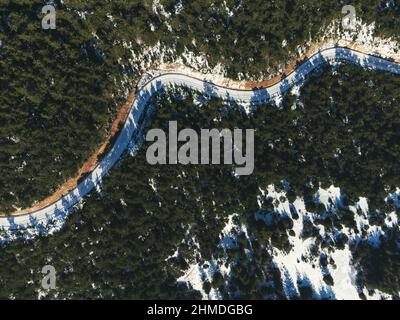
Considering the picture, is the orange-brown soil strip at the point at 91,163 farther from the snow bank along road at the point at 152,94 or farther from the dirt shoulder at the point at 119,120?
the snow bank along road at the point at 152,94

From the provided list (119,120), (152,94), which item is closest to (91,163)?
(119,120)

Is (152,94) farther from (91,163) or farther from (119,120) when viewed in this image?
(91,163)

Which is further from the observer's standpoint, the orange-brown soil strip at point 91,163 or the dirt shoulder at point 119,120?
the dirt shoulder at point 119,120

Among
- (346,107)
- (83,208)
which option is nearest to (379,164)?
(346,107)

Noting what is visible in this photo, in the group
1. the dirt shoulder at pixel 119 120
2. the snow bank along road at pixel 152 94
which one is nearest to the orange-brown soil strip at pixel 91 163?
the dirt shoulder at pixel 119 120

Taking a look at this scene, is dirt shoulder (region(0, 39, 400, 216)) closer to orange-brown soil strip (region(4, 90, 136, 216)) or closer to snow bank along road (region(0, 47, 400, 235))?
orange-brown soil strip (region(4, 90, 136, 216))

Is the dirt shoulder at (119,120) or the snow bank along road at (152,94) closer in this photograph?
the snow bank along road at (152,94)

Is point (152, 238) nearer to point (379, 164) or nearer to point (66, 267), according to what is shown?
point (66, 267)

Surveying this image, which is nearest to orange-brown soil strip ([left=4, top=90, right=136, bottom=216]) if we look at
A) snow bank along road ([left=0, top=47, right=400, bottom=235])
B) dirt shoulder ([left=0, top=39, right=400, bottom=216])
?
dirt shoulder ([left=0, top=39, right=400, bottom=216])
